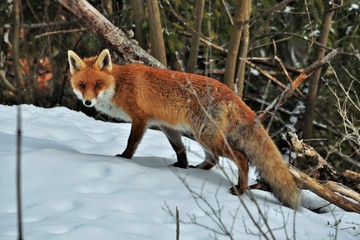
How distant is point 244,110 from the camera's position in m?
5.85

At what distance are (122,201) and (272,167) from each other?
159 centimetres

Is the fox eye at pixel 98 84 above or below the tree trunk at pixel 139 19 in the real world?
below

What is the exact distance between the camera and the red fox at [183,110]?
559 centimetres

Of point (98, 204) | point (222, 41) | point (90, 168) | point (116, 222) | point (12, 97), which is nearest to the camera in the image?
point (116, 222)

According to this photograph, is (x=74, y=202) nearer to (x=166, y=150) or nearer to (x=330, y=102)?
(x=166, y=150)

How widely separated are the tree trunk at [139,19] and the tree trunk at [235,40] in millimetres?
1750

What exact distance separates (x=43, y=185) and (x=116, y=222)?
1.03 meters

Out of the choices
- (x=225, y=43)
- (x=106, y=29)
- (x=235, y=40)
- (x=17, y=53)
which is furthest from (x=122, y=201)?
(x=225, y=43)

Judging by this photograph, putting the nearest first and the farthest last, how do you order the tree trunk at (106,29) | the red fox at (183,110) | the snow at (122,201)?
the snow at (122,201) → the red fox at (183,110) → the tree trunk at (106,29)

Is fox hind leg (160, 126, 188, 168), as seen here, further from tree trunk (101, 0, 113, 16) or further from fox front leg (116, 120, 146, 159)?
tree trunk (101, 0, 113, 16)

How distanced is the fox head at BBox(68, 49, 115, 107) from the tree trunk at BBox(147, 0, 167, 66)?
2.34 meters

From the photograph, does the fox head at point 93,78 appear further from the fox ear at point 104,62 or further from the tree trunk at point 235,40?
the tree trunk at point 235,40

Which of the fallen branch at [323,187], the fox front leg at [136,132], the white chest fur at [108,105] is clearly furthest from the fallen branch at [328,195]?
the white chest fur at [108,105]

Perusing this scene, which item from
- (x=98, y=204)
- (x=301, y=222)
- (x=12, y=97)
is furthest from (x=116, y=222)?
(x=12, y=97)
